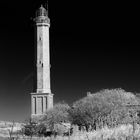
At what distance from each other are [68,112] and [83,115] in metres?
7.76

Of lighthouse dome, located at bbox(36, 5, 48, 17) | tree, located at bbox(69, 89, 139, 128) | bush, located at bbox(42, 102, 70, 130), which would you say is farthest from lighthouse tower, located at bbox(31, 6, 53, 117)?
tree, located at bbox(69, 89, 139, 128)

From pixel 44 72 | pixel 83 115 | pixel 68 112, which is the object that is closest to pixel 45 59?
pixel 44 72

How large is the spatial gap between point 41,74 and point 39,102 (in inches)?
→ 217

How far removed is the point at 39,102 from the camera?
7738 centimetres

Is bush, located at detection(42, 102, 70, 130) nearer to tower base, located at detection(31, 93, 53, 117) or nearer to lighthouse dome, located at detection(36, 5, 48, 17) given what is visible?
tower base, located at detection(31, 93, 53, 117)

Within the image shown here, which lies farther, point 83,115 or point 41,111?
point 41,111

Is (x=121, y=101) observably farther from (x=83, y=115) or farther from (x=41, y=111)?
(x=41, y=111)

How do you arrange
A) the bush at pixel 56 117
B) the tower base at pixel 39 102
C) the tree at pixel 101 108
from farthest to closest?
the tower base at pixel 39 102 < the bush at pixel 56 117 < the tree at pixel 101 108

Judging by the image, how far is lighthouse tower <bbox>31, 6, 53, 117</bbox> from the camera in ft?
251

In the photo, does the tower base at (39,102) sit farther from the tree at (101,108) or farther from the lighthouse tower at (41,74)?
the tree at (101,108)

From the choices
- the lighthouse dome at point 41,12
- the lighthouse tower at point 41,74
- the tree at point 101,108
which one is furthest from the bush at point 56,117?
the lighthouse dome at point 41,12

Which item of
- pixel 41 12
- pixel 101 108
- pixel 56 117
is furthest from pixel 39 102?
pixel 101 108

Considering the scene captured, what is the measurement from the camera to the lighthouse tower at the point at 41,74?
251 ft

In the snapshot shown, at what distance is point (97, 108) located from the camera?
49.4 metres
